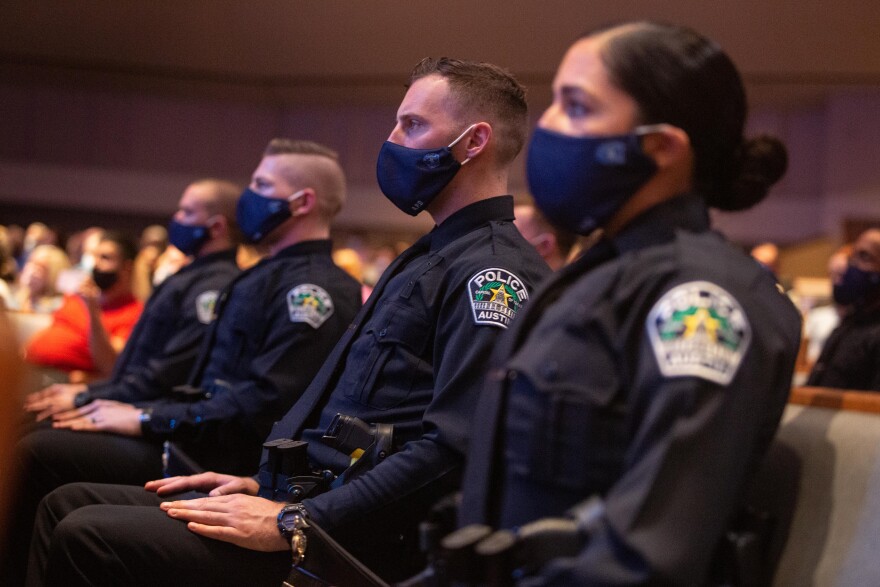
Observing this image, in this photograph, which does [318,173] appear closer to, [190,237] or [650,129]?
[190,237]

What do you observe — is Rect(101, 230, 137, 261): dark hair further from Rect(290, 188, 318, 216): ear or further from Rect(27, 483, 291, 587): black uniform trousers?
A: Rect(27, 483, 291, 587): black uniform trousers

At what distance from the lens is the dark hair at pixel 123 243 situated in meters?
4.20

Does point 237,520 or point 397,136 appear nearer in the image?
point 237,520

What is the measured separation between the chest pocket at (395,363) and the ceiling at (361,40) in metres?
6.14

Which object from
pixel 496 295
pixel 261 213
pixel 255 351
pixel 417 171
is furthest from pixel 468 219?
pixel 261 213

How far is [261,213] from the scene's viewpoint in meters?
2.89

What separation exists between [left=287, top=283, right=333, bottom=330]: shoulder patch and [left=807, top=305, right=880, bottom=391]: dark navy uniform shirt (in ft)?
6.40

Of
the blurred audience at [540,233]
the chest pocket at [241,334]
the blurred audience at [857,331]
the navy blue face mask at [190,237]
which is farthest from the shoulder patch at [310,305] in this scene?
the blurred audience at [857,331]

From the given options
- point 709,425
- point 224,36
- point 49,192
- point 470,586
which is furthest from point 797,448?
point 49,192

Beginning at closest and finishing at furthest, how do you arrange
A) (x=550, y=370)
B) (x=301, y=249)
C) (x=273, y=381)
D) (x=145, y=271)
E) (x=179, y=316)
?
(x=550, y=370)
(x=273, y=381)
(x=301, y=249)
(x=179, y=316)
(x=145, y=271)

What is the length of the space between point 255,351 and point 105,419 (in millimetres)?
570

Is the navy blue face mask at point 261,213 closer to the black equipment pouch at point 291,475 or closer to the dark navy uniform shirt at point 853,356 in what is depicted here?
the black equipment pouch at point 291,475

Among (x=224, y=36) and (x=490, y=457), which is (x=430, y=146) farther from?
(x=224, y=36)

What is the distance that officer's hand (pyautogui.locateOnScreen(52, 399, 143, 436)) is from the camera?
2812 millimetres
